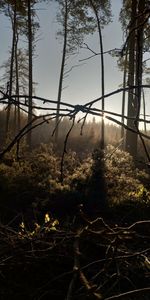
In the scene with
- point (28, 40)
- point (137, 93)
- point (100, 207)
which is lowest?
point (100, 207)

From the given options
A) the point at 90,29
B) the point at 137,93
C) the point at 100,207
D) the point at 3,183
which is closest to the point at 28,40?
the point at 90,29

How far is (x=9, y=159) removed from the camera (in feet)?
45.3

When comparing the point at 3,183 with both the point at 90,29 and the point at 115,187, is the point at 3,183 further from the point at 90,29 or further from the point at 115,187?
the point at 90,29

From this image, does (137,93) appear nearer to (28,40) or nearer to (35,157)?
(35,157)

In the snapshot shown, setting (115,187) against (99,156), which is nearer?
(115,187)

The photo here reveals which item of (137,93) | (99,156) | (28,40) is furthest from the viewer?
(28,40)

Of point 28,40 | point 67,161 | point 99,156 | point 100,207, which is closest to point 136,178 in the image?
point 99,156

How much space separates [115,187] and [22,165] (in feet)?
9.13

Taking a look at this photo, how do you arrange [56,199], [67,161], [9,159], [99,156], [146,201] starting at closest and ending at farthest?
1. [146,201]
2. [56,199]
3. [99,156]
4. [9,159]
5. [67,161]

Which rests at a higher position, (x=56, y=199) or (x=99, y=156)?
(x=99, y=156)

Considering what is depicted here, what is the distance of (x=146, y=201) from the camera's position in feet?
31.5

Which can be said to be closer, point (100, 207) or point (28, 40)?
point (100, 207)

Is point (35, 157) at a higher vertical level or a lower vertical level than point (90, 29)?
lower

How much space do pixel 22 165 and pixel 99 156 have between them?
80.2 inches
